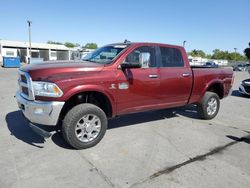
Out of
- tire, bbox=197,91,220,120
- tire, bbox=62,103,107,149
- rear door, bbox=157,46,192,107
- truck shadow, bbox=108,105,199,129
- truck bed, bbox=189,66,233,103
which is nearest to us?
tire, bbox=62,103,107,149

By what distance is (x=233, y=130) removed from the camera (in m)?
5.46

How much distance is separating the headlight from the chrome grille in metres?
0.11

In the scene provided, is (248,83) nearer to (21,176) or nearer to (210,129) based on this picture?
(210,129)

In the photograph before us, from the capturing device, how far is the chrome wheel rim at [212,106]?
6.18m

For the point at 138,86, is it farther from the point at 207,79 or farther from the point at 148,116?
the point at 207,79

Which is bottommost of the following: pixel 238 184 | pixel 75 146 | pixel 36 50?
pixel 238 184

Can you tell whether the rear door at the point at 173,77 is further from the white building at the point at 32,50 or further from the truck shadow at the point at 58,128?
the white building at the point at 32,50

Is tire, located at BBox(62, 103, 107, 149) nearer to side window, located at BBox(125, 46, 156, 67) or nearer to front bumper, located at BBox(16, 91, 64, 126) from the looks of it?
front bumper, located at BBox(16, 91, 64, 126)

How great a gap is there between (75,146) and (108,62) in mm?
1716

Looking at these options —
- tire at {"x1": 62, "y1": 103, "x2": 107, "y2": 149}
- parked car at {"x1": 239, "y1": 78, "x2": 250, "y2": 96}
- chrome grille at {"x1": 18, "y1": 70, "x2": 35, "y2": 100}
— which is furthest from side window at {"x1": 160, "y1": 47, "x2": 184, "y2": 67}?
parked car at {"x1": 239, "y1": 78, "x2": 250, "y2": 96}

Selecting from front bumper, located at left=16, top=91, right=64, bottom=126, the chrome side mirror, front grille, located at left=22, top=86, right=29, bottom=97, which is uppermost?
the chrome side mirror

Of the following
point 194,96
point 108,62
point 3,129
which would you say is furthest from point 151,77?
point 3,129

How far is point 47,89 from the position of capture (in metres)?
3.50

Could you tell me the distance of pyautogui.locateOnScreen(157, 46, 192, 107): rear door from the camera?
16.4 feet
